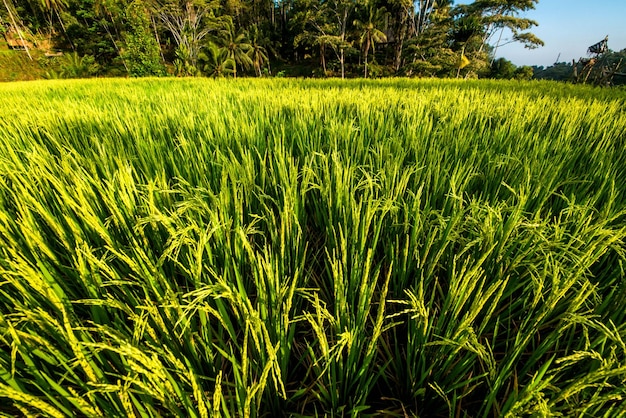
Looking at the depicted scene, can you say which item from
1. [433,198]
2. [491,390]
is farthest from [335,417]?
[433,198]

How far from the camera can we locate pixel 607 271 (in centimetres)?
69

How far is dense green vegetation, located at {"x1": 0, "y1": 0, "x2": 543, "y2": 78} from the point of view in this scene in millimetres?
18141

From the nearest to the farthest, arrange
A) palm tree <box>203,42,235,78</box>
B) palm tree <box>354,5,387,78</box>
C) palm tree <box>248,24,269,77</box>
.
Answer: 1. palm tree <box>354,5,387,78</box>
2. palm tree <box>203,42,235,78</box>
3. palm tree <box>248,24,269,77</box>

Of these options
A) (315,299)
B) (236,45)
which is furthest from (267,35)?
(315,299)

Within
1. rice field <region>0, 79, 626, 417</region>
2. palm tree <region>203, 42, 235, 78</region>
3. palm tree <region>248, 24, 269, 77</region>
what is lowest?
rice field <region>0, 79, 626, 417</region>

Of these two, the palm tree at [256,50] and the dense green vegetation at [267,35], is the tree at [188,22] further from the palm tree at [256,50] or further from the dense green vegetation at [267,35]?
the palm tree at [256,50]

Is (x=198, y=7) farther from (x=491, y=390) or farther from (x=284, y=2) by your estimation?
(x=491, y=390)

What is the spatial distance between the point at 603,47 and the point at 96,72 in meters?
32.5

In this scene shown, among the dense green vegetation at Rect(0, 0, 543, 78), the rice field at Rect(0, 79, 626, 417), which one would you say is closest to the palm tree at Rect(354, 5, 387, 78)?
the dense green vegetation at Rect(0, 0, 543, 78)

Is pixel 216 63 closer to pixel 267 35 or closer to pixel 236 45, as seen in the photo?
pixel 236 45

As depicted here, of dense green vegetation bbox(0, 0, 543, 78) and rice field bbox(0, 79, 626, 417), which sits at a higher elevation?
dense green vegetation bbox(0, 0, 543, 78)

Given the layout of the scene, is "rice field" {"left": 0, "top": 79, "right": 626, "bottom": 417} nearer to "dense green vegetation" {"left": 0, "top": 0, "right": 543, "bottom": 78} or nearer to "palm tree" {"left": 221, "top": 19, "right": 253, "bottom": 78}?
"dense green vegetation" {"left": 0, "top": 0, "right": 543, "bottom": 78}

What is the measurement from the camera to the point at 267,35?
28219 millimetres

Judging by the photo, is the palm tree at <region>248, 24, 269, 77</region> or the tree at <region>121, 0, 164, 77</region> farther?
the palm tree at <region>248, 24, 269, 77</region>
